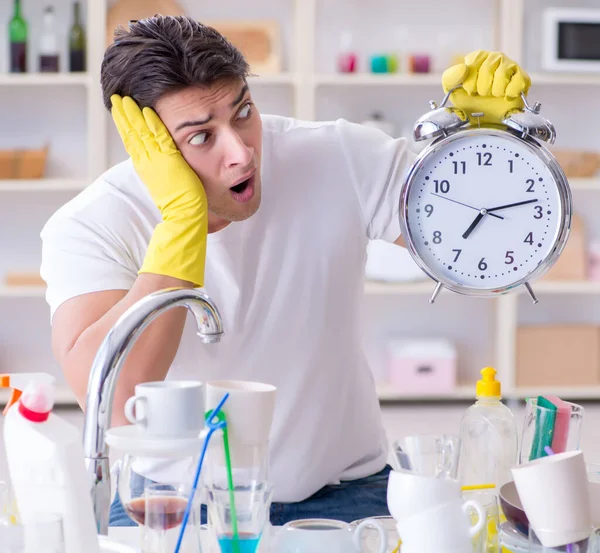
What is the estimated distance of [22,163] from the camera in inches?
162

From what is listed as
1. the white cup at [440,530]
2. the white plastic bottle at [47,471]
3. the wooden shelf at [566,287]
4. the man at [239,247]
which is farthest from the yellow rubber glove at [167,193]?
the wooden shelf at [566,287]

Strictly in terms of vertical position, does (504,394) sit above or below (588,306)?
below

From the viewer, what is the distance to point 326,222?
1.75m

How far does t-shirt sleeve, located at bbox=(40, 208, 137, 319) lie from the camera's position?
1.61m

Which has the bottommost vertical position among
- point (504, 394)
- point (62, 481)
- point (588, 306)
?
point (504, 394)

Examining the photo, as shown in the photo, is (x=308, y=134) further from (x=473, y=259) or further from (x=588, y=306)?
(x=588, y=306)

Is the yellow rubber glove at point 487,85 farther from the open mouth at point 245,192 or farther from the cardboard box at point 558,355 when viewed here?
the cardboard box at point 558,355

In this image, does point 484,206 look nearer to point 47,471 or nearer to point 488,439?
point 488,439

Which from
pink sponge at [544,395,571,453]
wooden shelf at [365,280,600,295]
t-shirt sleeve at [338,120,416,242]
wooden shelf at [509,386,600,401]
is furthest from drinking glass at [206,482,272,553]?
wooden shelf at [509,386,600,401]

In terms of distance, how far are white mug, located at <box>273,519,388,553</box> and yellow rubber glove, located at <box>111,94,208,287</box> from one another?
1.80 feet

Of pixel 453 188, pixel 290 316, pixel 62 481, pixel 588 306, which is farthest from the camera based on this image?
pixel 588 306

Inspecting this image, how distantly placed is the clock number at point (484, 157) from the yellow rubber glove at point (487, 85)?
0.18 feet

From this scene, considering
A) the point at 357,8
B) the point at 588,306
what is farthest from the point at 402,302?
the point at 357,8

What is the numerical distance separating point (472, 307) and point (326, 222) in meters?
2.87
